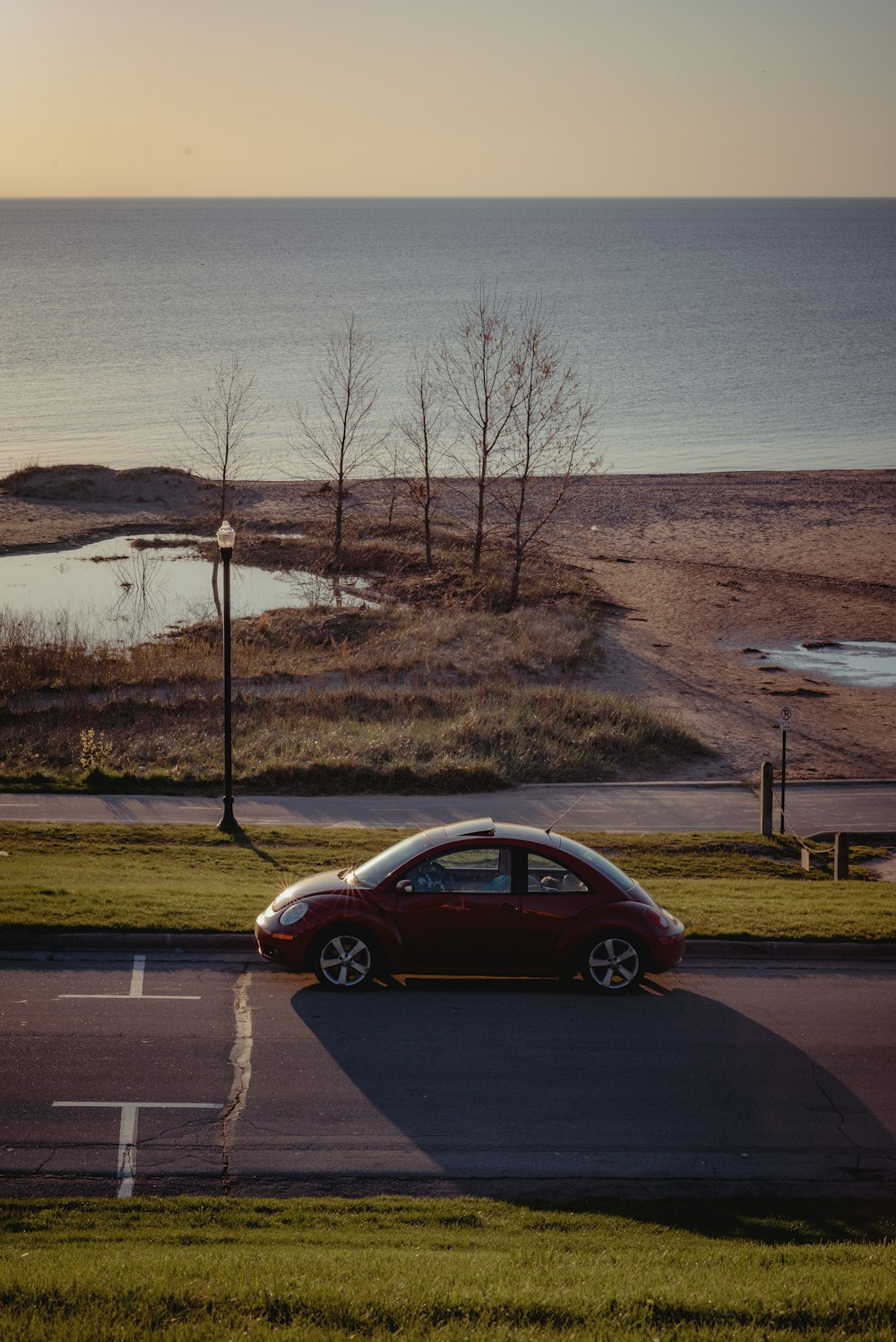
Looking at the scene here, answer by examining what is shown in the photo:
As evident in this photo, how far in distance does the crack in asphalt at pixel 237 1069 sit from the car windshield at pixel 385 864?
1.43 meters

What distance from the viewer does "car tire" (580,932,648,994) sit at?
11602 mm

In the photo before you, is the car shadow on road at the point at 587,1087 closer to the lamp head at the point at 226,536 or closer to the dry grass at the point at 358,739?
the lamp head at the point at 226,536

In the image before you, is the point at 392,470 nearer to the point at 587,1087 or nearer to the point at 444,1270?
the point at 587,1087

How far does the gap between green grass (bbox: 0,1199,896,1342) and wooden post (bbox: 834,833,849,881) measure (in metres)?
8.66

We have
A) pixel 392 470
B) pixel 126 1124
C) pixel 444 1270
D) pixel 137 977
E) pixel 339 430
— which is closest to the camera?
pixel 444 1270

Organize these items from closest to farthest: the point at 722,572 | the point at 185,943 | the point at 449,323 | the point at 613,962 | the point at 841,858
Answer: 1. the point at 613,962
2. the point at 185,943
3. the point at 841,858
4. the point at 722,572
5. the point at 449,323

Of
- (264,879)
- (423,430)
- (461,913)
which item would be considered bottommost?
(264,879)

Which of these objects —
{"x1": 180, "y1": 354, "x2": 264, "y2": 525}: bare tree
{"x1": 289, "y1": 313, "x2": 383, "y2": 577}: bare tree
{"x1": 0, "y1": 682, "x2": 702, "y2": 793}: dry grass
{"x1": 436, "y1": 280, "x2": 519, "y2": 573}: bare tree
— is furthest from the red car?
{"x1": 180, "y1": 354, "x2": 264, "y2": 525}: bare tree

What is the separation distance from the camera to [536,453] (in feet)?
147

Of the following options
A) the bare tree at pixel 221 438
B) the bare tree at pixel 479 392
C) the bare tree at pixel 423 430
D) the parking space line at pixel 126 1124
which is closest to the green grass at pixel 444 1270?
the parking space line at pixel 126 1124

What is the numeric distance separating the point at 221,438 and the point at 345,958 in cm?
5360

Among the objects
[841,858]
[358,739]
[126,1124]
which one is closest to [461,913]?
[126,1124]

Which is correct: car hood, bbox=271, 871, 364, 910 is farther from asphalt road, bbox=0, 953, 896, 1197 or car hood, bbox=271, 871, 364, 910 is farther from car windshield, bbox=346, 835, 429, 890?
asphalt road, bbox=0, 953, 896, 1197

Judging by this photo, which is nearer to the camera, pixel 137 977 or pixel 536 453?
pixel 137 977
